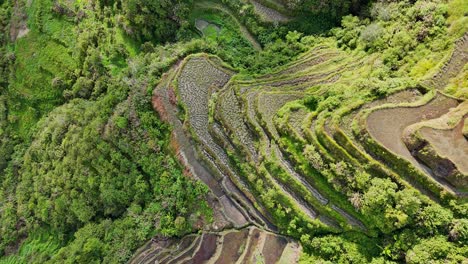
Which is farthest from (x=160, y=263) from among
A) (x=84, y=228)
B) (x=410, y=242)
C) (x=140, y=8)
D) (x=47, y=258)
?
(x=140, y=8)

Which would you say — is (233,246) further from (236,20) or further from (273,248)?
(236,20)

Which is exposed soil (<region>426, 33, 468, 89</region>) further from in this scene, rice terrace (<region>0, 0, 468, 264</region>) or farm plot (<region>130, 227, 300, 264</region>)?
farm plot (<region>130, 227, 300, 264</region>)

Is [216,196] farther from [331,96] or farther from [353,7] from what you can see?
[353,7]

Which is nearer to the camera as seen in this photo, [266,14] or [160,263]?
[160,263]

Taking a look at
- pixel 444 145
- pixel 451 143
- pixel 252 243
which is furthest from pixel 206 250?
pixel 451 143

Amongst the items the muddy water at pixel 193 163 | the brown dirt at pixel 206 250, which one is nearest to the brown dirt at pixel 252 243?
the muddy water at pixel 193 163

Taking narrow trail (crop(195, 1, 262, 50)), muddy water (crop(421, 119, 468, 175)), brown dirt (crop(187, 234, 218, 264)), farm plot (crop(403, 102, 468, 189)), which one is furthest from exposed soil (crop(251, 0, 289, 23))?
brown dirt (crop(187, 234, 218, 264))
